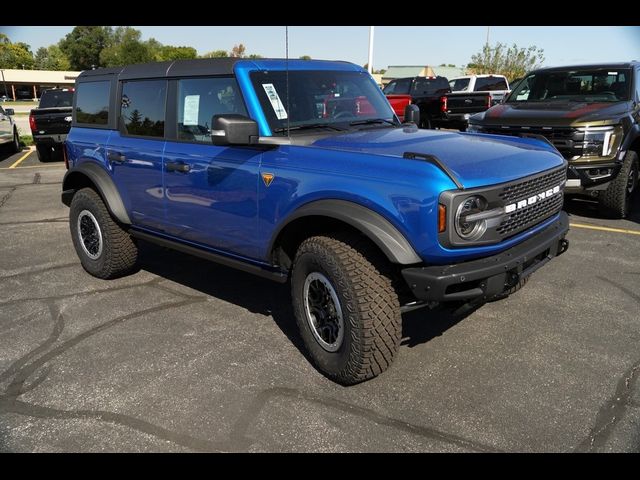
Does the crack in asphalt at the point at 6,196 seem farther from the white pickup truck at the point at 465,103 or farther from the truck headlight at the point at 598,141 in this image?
the white pickup truck at the point at 465,103

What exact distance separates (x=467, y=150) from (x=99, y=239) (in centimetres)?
348

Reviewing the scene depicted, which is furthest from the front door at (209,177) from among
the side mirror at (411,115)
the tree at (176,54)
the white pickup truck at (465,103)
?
the tree at (176,54)

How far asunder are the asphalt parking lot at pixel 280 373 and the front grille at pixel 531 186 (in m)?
1.08

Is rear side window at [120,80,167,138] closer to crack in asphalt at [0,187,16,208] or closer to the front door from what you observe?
the front door

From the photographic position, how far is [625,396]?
9.99ft

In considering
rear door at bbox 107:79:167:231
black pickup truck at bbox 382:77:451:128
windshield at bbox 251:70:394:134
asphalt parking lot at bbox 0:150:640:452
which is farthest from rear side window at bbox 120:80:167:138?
black pickup truck at bbox 382:77:451:128

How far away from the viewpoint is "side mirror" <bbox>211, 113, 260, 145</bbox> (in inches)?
128

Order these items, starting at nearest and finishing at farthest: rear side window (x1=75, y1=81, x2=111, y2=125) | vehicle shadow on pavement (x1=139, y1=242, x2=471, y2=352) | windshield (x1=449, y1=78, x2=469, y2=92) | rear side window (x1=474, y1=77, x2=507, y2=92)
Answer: vehicle shadow on pavement (x1=139, y1=242, x2=471, y2=352), rear side window (x1=75, y1=81, x2=111, y2=125), rear side window (x1=474, y1=77, x2=507, y2=92), windshield (x1=449, y1=78, x2=469, y2=92)

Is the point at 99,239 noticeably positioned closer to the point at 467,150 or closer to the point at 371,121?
the point at 371,121

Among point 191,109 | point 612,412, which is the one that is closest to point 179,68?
point 191,109

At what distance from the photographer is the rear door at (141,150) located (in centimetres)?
428

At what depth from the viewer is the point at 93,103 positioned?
16.8ft

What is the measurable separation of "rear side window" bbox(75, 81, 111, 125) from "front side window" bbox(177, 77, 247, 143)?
1.18m
